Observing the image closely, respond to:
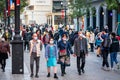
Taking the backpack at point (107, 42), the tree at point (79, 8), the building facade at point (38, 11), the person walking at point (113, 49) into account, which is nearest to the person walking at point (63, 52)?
the backpack at point (107, 42)

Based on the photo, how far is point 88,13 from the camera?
6322 cm

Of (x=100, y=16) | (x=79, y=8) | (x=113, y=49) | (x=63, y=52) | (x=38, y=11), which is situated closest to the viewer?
(x=63, y=52)

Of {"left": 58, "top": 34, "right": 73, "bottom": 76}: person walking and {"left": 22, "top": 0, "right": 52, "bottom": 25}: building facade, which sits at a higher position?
{"left": 58, "top": 34, "right": 73, "bottom": 76}: person walking

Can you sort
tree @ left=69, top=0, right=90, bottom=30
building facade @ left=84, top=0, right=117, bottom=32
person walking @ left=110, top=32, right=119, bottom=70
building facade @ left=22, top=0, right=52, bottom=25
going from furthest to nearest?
building facade @ left=22, top=0, right=52, bottom=25 < tree @ left=69, top=0, right=90, bottom=30 < building facade @ left=84, top=0, right=117, bottom=32 < person walking @ left=110, top=32, right=119, bottom=70

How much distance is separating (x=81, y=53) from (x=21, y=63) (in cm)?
254

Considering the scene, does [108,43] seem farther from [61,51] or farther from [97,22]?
[97,22]

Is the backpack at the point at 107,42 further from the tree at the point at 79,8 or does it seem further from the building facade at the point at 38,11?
the building facade at the point at 38,11

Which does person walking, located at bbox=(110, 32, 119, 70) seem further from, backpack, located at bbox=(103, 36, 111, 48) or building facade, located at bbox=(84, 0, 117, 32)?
building facade, located at bbox=(84, 0, 117, 32)

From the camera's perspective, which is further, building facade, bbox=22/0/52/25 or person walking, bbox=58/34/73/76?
building facade, bbox=22/0/52/25

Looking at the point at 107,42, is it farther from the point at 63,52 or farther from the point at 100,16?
the point at 100,16

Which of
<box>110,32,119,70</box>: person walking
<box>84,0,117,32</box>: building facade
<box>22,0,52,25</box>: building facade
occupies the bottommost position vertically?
<box>22,0,52,25</box>: building facade

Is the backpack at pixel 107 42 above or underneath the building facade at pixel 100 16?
above

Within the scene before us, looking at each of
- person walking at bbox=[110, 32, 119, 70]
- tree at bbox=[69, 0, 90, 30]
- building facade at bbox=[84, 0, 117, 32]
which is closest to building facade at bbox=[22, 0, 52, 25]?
building facade at bbox=[84, 0, 117, 32]

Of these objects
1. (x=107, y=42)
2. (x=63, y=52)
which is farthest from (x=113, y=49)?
(x=63, y=52)
